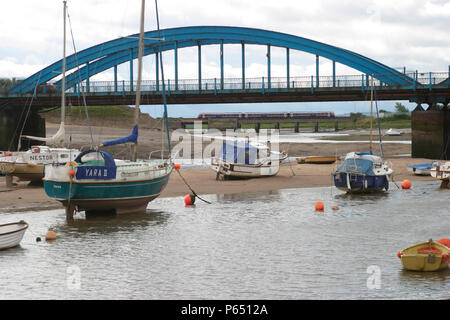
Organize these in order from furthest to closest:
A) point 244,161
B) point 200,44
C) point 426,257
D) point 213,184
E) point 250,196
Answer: point 200,44, point 244,161, point 213,184, point 250,196, point 426,257

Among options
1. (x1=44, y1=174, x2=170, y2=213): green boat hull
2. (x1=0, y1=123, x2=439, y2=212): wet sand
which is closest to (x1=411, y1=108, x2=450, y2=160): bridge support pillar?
(x1=0, y1=123, x2=439, y2=212): wet sand

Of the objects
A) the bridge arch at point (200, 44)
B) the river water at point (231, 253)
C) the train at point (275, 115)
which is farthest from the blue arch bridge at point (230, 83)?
the train at point (275, 115)

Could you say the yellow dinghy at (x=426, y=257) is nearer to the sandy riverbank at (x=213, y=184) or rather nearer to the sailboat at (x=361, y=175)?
the sailboat at (x=361, y=175)

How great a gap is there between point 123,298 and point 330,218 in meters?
14.9

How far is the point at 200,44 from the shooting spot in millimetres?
75375

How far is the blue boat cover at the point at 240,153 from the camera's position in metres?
45.1

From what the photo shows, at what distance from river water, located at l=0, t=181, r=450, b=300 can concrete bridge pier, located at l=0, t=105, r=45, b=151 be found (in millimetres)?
41960

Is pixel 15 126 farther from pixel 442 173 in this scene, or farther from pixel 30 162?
pixel 442 173

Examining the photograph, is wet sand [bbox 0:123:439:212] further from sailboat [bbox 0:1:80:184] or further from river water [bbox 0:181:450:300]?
river water [bbox 0:181:450:300]

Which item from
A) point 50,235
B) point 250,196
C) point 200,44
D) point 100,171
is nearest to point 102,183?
point 100,171

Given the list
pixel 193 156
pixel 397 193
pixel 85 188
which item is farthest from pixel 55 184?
pixel 193 156

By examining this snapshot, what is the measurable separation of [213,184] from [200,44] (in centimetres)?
3558

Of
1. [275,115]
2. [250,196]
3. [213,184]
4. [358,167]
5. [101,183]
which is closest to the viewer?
[101,183]

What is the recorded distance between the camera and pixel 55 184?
28.3 m
